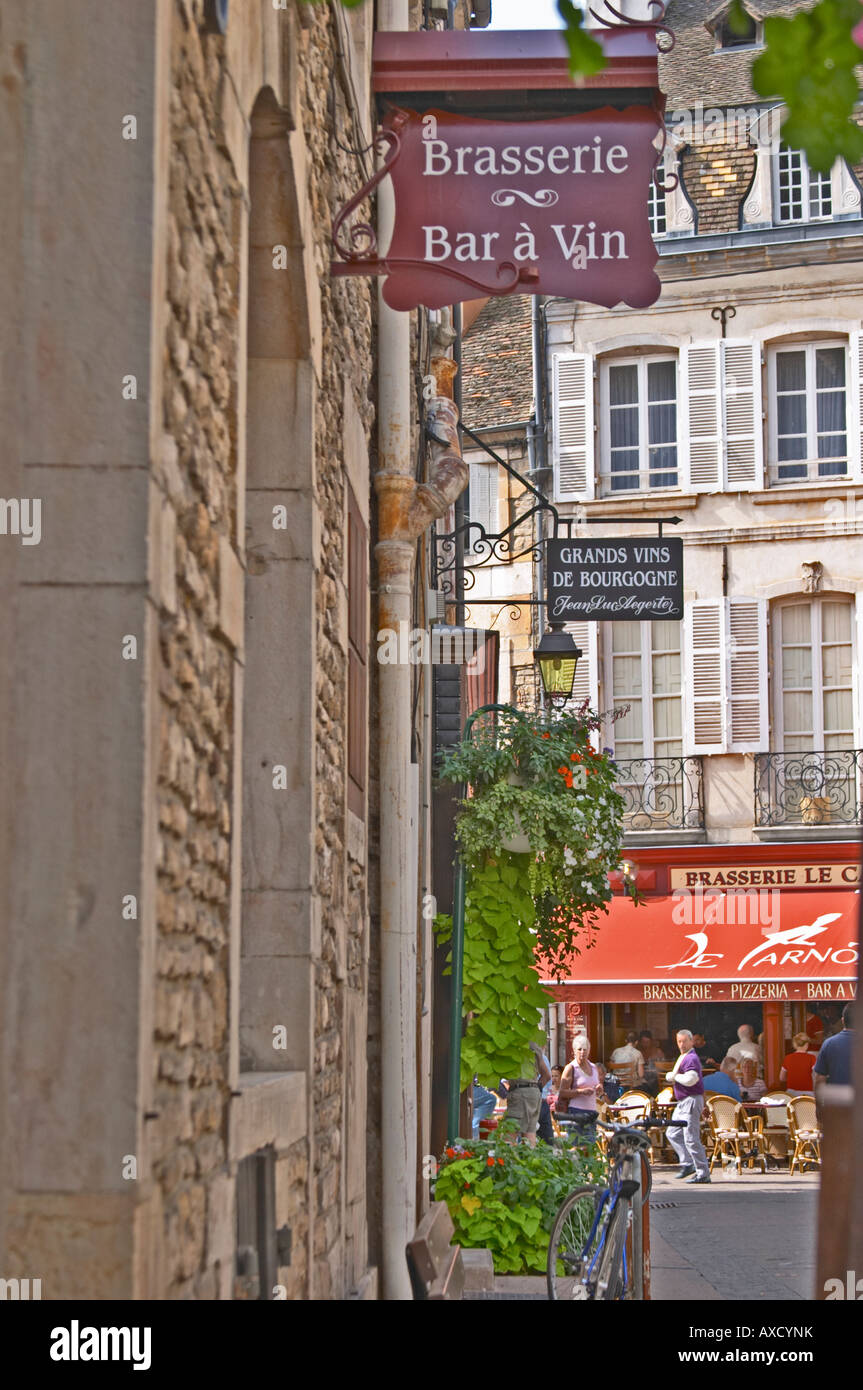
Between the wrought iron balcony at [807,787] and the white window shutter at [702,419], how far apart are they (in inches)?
134

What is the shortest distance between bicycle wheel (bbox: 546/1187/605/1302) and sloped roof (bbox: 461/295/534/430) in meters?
16.3

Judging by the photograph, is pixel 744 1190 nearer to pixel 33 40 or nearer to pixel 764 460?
pixel 764 460

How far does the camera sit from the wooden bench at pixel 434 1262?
22.6 ft

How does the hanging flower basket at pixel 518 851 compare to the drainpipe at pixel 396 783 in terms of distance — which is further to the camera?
the hanging flower basket at pixel 518 851

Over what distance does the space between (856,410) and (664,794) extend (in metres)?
5.05

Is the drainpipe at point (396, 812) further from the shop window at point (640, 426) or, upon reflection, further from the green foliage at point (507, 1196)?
the shop window at point (640, 426)

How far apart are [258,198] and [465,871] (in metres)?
6.26

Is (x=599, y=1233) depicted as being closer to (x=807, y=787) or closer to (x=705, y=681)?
(x=807, y=787)

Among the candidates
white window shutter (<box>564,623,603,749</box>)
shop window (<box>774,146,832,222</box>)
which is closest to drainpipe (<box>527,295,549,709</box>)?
white window shutter (<box>564,623,603,749</box>)

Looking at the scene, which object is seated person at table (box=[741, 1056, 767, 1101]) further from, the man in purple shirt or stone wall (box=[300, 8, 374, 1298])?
stone wall (box=[300, 8, 374, 1298])

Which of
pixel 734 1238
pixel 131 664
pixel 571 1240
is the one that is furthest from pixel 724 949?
pixel 131 664

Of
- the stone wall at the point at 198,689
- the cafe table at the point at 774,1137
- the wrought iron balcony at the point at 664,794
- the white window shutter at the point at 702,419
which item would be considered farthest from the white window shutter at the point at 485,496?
the stone wall at the point at 198,689

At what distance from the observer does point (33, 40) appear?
2.83 meters
